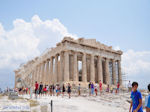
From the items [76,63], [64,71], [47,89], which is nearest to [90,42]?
[76,63]

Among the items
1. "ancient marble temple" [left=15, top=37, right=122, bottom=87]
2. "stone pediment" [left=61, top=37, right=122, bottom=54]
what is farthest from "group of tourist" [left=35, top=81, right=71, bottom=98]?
"stone pediment" [left=61, top=37, right=122, bottom=54]

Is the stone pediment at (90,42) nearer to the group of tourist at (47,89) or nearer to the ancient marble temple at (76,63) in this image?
the ancient marble temple at (76,63)

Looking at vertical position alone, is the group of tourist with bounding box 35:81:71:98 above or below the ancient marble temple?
below

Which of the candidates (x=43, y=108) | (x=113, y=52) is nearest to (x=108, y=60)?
(x=113, y=52)

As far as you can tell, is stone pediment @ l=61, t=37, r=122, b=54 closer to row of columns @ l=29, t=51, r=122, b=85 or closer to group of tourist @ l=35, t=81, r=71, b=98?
row of columns @ l=29, t=51, r=122, b=85

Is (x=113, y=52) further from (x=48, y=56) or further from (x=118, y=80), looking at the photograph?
(x=48, y=56)

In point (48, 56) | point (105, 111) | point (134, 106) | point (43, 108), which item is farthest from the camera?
point (48, 56)

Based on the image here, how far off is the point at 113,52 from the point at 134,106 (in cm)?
3763

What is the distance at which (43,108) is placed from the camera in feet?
31.4

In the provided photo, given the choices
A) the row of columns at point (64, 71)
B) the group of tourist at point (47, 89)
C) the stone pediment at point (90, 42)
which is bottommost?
the group of tourist at point (47, 89)

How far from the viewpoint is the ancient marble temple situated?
3381cm

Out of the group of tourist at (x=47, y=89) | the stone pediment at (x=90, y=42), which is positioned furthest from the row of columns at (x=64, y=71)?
the group of tourist at (x=47, y=89)

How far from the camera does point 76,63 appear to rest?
34438 mm

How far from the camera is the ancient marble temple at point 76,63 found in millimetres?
33812
